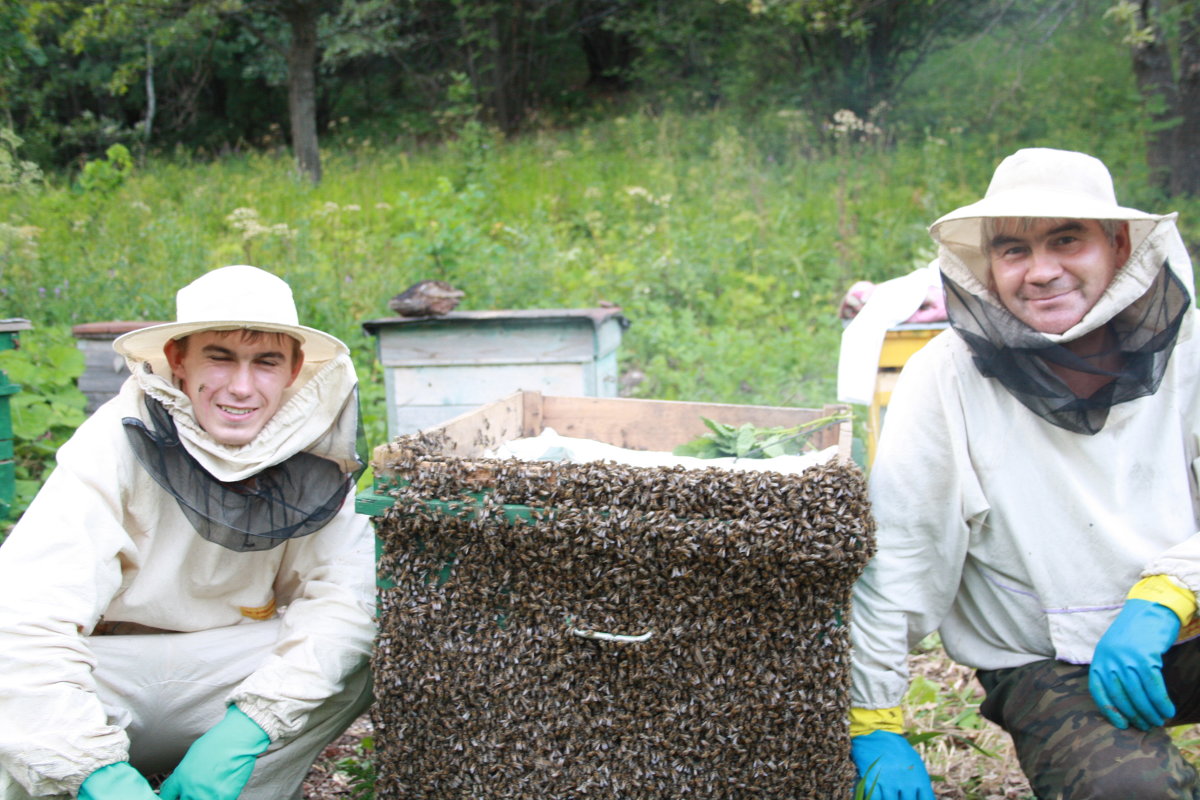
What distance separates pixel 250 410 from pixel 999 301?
157 centimetres

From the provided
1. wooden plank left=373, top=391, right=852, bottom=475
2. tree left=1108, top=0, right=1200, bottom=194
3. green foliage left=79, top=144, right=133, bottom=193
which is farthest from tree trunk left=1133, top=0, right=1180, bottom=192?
green foliage left=79, top=144, right=133, bottom=193

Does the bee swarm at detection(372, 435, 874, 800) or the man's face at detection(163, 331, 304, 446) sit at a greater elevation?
the man's face at detection(163, 331, 304, 446)

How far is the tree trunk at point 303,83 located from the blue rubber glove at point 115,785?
332 inches

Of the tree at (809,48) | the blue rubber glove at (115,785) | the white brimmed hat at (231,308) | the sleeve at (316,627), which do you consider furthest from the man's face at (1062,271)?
the tree at (809,48)

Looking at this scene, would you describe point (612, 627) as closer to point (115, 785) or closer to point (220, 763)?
point (220, 763)

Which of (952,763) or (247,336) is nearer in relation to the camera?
(247,336)

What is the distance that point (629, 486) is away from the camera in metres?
1.65

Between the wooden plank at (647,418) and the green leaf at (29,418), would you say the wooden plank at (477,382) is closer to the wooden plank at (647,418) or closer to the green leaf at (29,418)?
the wooden plank at (647,418)

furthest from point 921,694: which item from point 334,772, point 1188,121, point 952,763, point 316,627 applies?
point 1188,121

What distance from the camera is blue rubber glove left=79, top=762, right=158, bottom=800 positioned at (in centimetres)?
164

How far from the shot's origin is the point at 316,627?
1.98 meters

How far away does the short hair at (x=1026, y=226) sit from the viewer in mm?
1819

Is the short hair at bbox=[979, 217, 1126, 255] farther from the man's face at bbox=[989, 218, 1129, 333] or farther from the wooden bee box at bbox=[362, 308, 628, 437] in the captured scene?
the wooden bee box at bbox=[362, 308, 628, 437]

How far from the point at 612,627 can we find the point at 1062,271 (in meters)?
1.10
